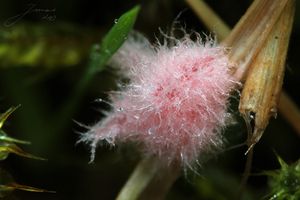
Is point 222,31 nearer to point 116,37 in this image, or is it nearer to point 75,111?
point 116,37

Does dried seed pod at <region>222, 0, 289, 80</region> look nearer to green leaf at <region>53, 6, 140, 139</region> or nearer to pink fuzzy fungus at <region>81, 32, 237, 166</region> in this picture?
pink fuzzy fungus at <region>81, 32, 237, 166</region>

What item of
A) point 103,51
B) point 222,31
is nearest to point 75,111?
point 103,51

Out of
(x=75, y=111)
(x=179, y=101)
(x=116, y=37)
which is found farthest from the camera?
(x=75, y=111)

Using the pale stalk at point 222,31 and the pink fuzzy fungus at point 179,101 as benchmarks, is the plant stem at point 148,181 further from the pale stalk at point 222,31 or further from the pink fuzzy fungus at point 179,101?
the pale stalk at point 222,31

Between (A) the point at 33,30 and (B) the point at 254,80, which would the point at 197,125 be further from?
(A) the point at 33,30

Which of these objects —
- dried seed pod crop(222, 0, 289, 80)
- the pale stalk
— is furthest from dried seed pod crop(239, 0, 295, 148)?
the pale stalk

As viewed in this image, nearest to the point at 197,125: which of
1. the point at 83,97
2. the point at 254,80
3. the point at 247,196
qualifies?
the point at 254,80

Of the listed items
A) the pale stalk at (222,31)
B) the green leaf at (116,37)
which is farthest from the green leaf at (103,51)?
the pale stalk at (222,31)
